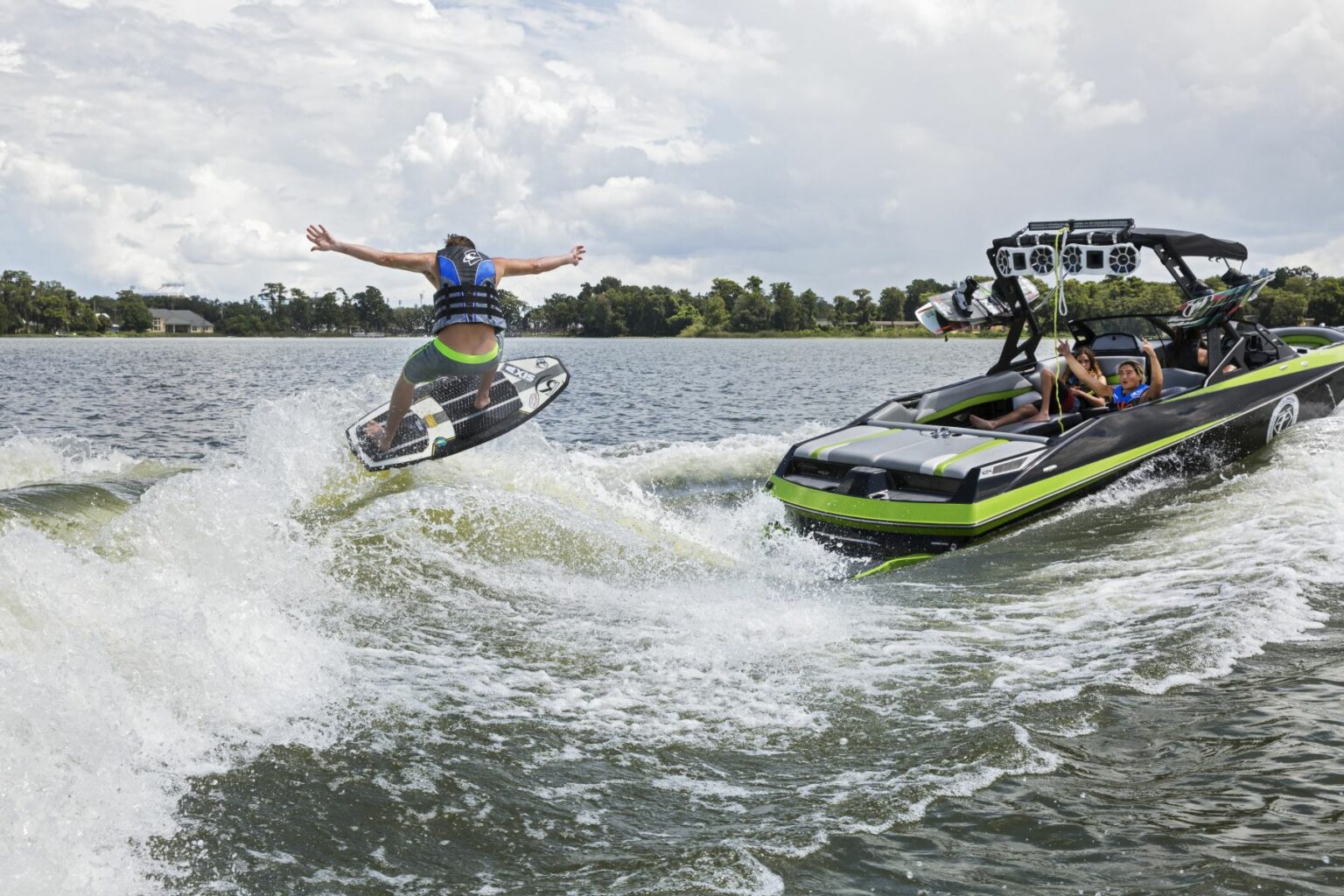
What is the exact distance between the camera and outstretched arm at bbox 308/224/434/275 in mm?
8953

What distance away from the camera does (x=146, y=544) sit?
703cm

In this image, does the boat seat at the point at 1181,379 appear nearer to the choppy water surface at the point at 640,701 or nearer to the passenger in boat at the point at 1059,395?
the passenger in boat at the point at 1059,395

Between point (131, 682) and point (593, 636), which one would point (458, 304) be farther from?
point (131, 682)

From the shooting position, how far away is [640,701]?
5.23 m

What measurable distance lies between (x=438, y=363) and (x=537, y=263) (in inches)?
51.8

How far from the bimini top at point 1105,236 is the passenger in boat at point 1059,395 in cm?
116

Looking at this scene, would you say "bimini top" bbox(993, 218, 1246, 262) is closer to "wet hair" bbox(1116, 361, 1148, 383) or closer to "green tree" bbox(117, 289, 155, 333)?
"wet hair" bbox(1116, 361, 1148, 383)

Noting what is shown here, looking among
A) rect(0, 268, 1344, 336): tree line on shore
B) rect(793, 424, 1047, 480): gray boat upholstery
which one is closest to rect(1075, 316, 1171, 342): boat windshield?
rect(793, 424, 1047, 480): gray boat upholstery

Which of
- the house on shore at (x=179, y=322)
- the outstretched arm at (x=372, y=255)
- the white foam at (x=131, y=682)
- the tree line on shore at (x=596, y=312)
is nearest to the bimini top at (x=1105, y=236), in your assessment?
the outstretched arm at (x=372, y=255)

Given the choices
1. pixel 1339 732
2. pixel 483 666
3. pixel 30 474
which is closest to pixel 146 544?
pixel 483 666

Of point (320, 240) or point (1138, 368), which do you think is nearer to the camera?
point (320, 240)

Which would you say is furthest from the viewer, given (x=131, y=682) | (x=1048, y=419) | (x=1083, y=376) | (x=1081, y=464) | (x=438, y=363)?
(x=1083, y=376)

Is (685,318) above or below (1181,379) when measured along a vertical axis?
above

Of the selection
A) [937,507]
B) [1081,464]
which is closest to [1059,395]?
[1081,464]
